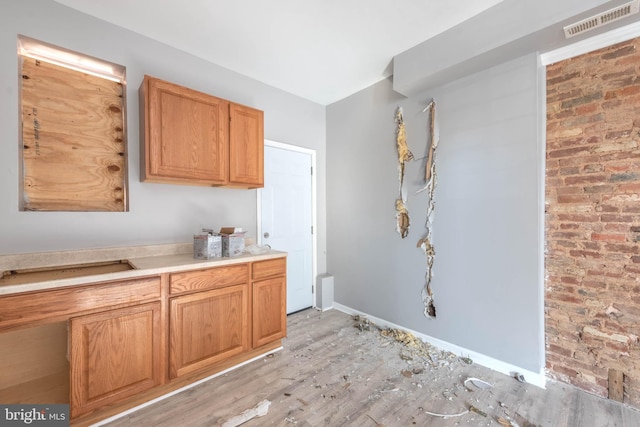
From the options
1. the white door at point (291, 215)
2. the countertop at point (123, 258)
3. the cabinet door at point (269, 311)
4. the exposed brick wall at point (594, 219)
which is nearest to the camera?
the countertop at point (123, 258)

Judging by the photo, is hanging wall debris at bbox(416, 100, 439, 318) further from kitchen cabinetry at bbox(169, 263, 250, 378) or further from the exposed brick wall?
kitchen cabinetry at bbox(169, 263, 250, 378)

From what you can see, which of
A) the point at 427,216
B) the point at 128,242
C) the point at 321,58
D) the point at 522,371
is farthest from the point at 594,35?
the point at 128,242

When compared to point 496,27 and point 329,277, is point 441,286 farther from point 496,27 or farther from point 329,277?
point 496,27

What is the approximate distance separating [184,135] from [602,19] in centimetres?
303

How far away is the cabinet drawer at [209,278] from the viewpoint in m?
1.91

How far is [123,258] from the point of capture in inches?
83.4

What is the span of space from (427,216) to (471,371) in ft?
4.55

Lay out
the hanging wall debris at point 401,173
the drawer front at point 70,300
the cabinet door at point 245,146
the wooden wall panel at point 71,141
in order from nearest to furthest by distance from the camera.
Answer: the drawer front at point 70,300, the wooden wall panel at point 71,141, the cabinet door at point 245,146, the hanging wall debris at point 401,173

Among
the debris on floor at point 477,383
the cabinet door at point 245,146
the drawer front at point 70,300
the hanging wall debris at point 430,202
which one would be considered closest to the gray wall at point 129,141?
the cabinet door at point 245,146

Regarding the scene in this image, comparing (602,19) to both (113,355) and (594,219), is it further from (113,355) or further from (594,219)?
(113,355)

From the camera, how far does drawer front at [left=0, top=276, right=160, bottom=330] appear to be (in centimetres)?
138

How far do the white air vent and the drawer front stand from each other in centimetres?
329

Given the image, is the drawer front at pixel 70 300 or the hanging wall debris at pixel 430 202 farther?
the hanging wall debris at pixel 430 202

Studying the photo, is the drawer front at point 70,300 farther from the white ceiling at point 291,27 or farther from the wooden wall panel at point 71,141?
the white ceiling at point 291,27
